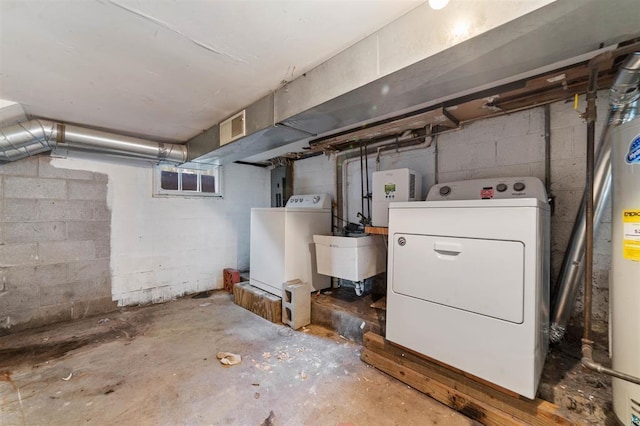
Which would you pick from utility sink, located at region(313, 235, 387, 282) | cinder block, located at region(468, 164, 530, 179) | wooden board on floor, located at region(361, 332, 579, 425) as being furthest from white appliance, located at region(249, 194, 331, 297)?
cinder block, located at region(468, 164, 530, 179)

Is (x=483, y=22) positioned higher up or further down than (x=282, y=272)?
higher up

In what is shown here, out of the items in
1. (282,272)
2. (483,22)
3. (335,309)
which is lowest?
(335,309)

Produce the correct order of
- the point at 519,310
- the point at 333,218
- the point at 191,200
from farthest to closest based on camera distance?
1. the point at 191,200
2. the point at 333,218
3. the point at 519,310

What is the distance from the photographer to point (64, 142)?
2.32m

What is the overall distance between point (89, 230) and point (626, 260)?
4468mm

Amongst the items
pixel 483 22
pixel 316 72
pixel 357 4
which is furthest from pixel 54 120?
pixel 483 22

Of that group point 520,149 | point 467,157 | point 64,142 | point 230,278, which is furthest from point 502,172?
point 64,142

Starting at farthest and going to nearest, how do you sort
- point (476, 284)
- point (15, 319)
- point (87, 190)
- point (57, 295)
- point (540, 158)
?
point (87, 190)
point (57, 295)
point (15, 319)
point (540, 158)
point (476, 284)

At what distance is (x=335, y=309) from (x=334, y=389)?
0.87 metres

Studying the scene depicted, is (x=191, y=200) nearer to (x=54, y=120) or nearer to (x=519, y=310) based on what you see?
(x=54, y=120)

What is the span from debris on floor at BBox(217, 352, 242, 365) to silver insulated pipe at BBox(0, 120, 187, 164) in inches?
90.4

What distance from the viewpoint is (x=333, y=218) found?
3.36 m

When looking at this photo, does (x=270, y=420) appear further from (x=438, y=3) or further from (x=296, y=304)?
(x=438, y=3)

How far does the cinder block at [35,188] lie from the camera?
2.54 meters
